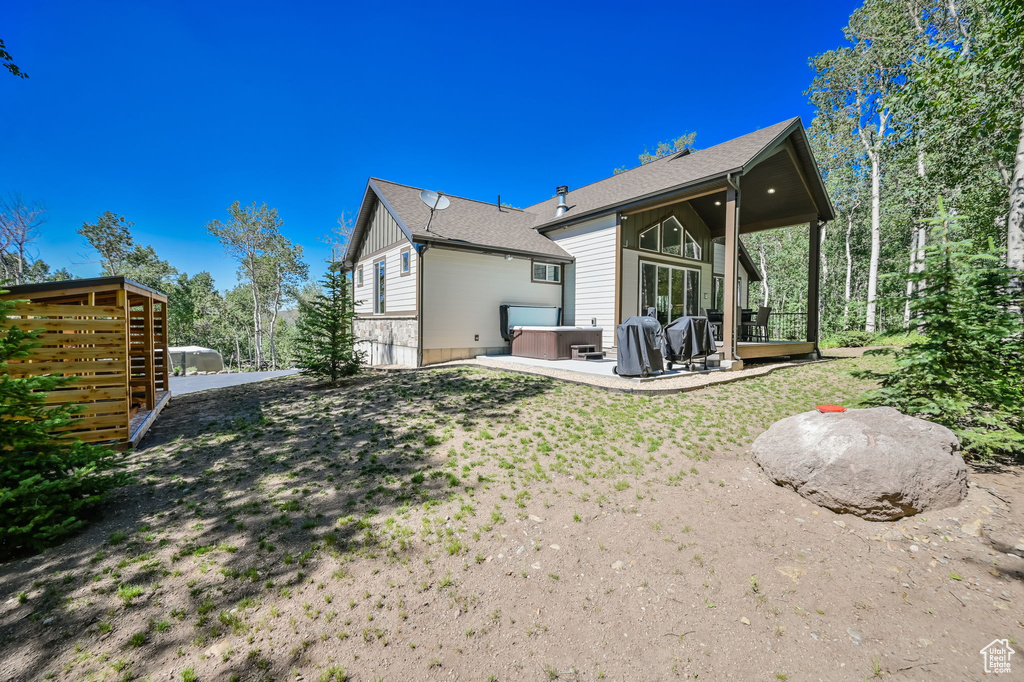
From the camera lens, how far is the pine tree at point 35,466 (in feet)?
8.13

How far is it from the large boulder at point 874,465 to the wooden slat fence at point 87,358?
22.2ft

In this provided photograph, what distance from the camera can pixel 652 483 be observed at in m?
3.63

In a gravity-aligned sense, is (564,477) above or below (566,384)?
below

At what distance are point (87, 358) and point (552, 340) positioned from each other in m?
8.24

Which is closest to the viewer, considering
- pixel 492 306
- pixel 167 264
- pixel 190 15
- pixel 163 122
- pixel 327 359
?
pixel 327 359

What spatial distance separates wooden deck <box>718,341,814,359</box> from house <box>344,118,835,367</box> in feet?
0.14

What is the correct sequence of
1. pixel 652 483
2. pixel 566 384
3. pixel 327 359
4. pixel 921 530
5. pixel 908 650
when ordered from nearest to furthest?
1. pixel 908 650
2. pixel 921 530
3. pixel 652 483
4. pixel 566 384
5. pixel 327 359

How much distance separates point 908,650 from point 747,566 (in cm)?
75

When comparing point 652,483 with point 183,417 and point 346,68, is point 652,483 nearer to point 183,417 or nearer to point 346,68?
point 183,417

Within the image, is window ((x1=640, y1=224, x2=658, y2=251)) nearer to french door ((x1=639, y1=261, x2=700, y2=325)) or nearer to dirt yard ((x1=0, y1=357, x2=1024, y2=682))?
french door ((x1=639, y1=261, x2=700, y2=325))

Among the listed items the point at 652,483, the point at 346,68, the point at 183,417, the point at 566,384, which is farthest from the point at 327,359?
the point at 346,68

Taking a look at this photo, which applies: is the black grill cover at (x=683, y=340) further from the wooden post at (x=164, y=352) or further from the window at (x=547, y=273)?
the wooden post at (x=164, y=352)

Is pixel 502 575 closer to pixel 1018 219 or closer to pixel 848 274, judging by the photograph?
pixel 1018 219

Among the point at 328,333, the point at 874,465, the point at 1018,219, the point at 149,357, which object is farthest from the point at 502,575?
the point at 1018,219
